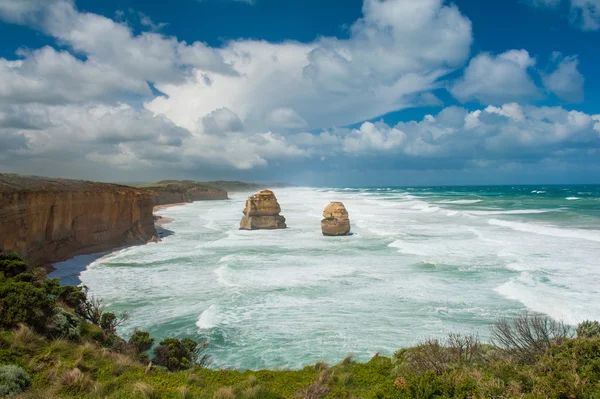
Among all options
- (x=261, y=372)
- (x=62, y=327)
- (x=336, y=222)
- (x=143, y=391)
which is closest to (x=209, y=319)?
(x=62, y=327)

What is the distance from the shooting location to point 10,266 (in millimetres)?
12000

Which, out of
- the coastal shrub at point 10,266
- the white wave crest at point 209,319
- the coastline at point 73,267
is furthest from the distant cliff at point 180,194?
the white wave crest at point 209,319

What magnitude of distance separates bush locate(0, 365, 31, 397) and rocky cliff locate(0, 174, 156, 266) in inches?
537

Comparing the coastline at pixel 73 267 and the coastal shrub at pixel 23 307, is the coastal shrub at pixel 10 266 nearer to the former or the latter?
the coastal shrub at pixel 23 307

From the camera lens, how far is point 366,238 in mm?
30422

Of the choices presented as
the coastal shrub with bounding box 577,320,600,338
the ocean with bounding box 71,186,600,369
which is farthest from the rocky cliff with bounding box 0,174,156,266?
the coastal shrub with bounding box 577,320,600,338

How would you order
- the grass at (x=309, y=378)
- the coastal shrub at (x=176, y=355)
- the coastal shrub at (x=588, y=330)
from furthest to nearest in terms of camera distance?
the coastal shrub at (x=176, y=355) < the coastal shrub at (x=588, y=330) < the grass at (x=309, y=378)

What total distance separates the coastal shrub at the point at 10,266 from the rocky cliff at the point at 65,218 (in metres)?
5.76

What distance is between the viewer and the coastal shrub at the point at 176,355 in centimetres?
907

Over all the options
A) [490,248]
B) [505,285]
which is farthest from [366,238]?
[505,285]

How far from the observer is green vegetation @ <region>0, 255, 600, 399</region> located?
239 inches

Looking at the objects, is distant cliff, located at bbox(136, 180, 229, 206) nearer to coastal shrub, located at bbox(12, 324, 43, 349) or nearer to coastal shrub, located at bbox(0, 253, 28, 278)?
coastal shrub, located at bbox(0, 253, 28, 278)

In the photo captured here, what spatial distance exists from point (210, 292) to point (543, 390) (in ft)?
42.5

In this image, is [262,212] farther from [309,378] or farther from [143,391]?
[143,391]
